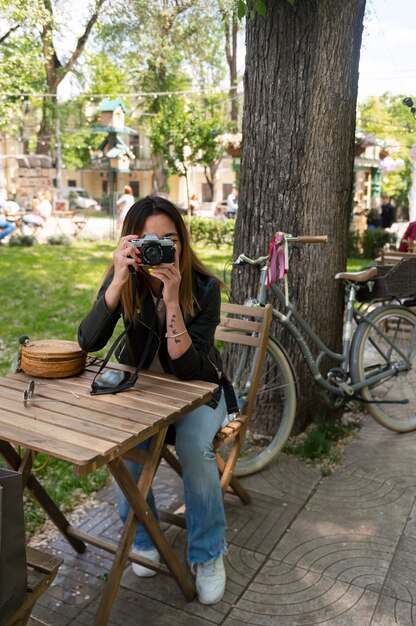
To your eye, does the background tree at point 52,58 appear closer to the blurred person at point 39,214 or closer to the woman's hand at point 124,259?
the blurred person at point 39,214

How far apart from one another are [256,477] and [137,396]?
1.44 metres

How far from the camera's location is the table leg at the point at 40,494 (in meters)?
2.21

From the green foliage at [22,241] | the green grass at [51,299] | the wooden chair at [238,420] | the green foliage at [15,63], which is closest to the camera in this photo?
the wooden chair at [238,420]

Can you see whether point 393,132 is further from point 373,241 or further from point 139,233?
point 139,233

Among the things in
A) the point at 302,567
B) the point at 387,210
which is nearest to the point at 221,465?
the point at 302,567

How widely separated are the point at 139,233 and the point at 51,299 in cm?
577

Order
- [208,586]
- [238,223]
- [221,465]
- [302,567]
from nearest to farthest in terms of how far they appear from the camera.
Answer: [208,586] < [302,567] < [221,465] < [238,223]

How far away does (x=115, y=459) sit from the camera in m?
1.80

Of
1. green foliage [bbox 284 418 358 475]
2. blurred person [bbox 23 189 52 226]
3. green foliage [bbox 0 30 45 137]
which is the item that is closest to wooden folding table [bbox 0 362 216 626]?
green foliage [bbox 284 418 358 475]

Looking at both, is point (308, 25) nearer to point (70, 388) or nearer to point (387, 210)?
point (70, 388)

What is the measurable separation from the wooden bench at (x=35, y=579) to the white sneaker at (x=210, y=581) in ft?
2.26

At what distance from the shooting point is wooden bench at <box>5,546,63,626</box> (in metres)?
1.57

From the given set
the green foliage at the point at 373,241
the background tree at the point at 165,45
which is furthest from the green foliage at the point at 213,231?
the green foliage at the point at 373,241

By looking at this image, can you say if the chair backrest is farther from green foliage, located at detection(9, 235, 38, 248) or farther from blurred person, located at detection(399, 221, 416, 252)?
green foliage, located at detection(9, 235, 38, 248)
